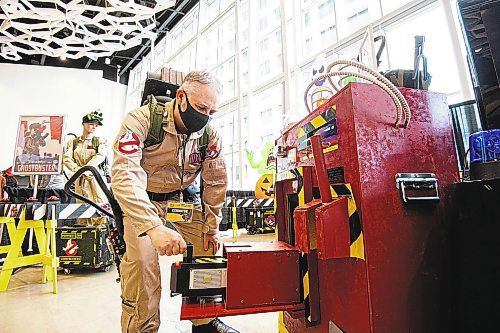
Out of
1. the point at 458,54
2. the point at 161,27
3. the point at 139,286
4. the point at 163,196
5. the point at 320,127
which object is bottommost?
the point at 139,286

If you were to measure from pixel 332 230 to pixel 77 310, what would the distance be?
5.97 feet

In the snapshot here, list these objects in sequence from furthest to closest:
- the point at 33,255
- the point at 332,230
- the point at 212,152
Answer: the point at 33,255
the point at 212,152
the point at 332,230

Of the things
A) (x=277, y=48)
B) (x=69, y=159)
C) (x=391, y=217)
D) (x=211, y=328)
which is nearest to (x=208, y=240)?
(x=211, y=328)

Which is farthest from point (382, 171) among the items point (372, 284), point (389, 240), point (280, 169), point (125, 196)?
point (125, 196)

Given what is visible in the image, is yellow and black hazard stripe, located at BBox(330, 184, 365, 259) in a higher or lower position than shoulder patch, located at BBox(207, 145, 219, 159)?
lower

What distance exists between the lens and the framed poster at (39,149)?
9.03 feet

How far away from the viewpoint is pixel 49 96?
9.98 m

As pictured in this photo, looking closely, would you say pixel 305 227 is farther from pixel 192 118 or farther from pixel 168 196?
pixel 168 196

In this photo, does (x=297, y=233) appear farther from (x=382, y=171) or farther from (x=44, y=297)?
(x=44, y=297)

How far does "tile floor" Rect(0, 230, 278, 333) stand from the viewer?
1.53 m

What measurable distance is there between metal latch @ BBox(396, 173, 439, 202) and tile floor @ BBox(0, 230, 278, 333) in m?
1.07

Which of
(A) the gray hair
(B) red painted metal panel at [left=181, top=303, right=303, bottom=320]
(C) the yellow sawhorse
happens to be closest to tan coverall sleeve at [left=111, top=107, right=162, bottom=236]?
(A) the gray hair

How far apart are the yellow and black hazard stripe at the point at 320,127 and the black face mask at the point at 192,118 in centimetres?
44

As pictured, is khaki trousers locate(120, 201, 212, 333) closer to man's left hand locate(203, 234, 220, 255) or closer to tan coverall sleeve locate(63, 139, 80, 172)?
man's left hand locate(203, 234, 220, 255)
